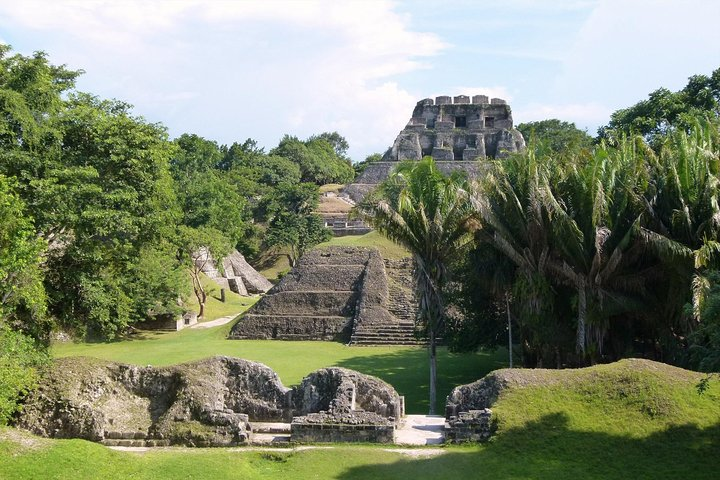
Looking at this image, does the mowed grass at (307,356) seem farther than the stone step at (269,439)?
Yes

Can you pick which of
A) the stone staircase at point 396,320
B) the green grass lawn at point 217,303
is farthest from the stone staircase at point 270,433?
the green grass lawn at point 217,303

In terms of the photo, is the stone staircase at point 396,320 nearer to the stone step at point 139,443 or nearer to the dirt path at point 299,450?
the dirt path at point 299,450

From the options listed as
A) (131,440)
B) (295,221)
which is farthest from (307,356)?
(295,221)

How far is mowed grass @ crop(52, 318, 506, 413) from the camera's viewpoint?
883 inches

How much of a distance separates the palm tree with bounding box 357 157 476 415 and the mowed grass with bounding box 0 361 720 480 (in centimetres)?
504

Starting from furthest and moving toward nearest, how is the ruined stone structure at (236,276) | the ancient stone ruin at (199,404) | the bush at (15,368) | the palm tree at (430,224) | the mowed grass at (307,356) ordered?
the ruined stone structure at (236,276), the mowed grass at (307,356), the palm tree at (430,224), the ancient stone ruin at (199,404), the bush at (15,368)

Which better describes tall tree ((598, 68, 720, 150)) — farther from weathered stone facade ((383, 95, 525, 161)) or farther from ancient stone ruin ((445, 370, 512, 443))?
weathered stone facade ((383, 95, 525, 161))

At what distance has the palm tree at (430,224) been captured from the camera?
1827cm

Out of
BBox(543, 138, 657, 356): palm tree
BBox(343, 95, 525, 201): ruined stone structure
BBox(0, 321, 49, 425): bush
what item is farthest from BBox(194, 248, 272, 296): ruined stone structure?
BBox(543, 138, 657, 356): palm tree

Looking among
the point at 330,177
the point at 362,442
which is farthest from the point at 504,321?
the point at 330,177

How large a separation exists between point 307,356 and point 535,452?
1541cm

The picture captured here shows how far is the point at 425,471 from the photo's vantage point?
12.1 meters

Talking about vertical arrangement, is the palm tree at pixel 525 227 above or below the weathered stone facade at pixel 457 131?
below

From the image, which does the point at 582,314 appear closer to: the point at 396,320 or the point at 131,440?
the point at 131,440
